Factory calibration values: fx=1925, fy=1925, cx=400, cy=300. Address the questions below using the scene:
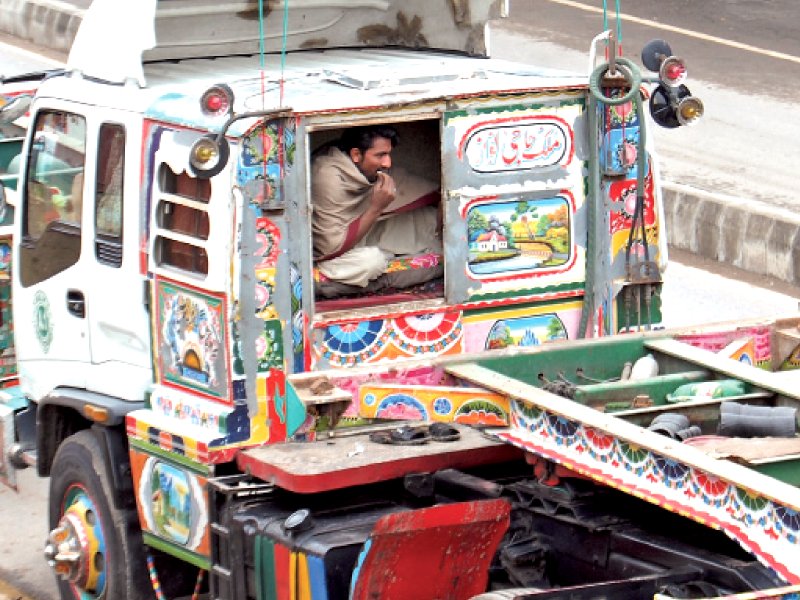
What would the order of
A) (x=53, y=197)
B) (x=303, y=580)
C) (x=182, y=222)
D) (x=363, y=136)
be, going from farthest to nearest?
(x=53, y=197) < (x=363, y=136) < (x=182, y=222) < (x=303, y=580)

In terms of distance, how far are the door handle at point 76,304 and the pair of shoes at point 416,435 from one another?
1.59m

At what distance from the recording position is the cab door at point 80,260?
25.9 ft

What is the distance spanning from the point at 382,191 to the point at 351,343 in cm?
68

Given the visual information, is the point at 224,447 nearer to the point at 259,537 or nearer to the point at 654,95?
the point at 259,537

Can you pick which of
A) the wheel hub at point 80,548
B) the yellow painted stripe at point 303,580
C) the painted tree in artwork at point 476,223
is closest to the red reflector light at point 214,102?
the painted tree in artwork at point 476,223

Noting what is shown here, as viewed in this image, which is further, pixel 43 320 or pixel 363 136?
pixel 43 320

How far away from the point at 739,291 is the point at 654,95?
20.4ft

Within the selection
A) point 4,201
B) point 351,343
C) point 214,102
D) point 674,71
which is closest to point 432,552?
point 351,343

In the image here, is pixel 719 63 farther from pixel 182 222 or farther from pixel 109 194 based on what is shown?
pixel 182 222

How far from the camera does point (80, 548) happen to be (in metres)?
8.35

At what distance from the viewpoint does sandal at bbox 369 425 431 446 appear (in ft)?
23.8

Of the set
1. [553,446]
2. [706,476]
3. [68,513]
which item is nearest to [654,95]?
[553,446]

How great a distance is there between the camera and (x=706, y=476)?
236 inches

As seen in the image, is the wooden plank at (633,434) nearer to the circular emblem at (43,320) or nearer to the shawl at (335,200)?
the shawl at (335,200)
